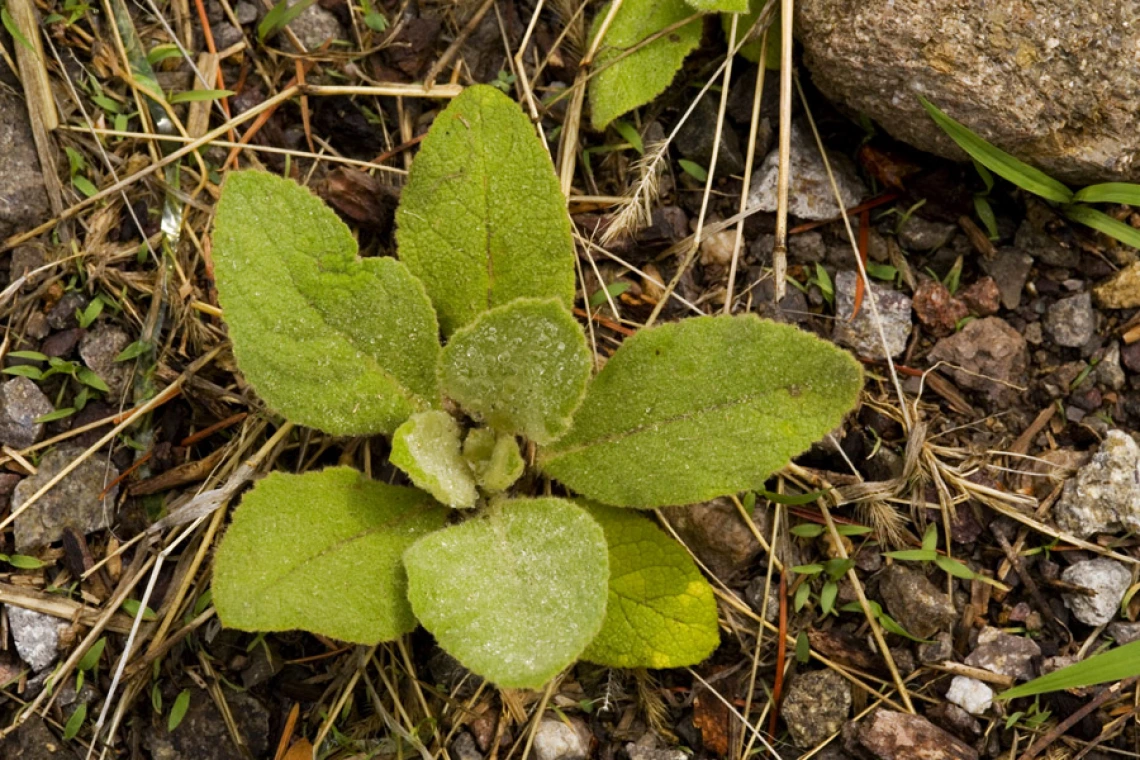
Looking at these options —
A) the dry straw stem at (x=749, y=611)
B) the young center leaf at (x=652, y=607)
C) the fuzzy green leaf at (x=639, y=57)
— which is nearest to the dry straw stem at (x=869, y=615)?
the dry straw stem at (x=749, y=611)

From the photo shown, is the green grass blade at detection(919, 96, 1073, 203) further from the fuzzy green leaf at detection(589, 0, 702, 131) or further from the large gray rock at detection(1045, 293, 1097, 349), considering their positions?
the fuzzy green leaf at detection(589, 0, 702, 131)

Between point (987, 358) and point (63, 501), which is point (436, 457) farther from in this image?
point (987, 358)

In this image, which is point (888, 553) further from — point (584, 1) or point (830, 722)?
point (584, 1)

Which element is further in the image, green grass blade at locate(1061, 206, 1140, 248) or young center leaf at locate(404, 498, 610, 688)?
green grass blade at locate(1061, 206, 1140, 248)

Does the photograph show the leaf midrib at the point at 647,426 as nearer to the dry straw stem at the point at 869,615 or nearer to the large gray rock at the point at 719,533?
the large gray rock at the point at 719,533

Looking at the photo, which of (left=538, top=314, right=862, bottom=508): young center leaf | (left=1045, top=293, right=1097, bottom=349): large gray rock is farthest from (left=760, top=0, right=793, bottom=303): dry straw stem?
(left=1045, top=293, right=1097, bottom=349): large gray rock

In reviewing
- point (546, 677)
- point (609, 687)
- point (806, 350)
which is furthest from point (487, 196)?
point (609, 687)
